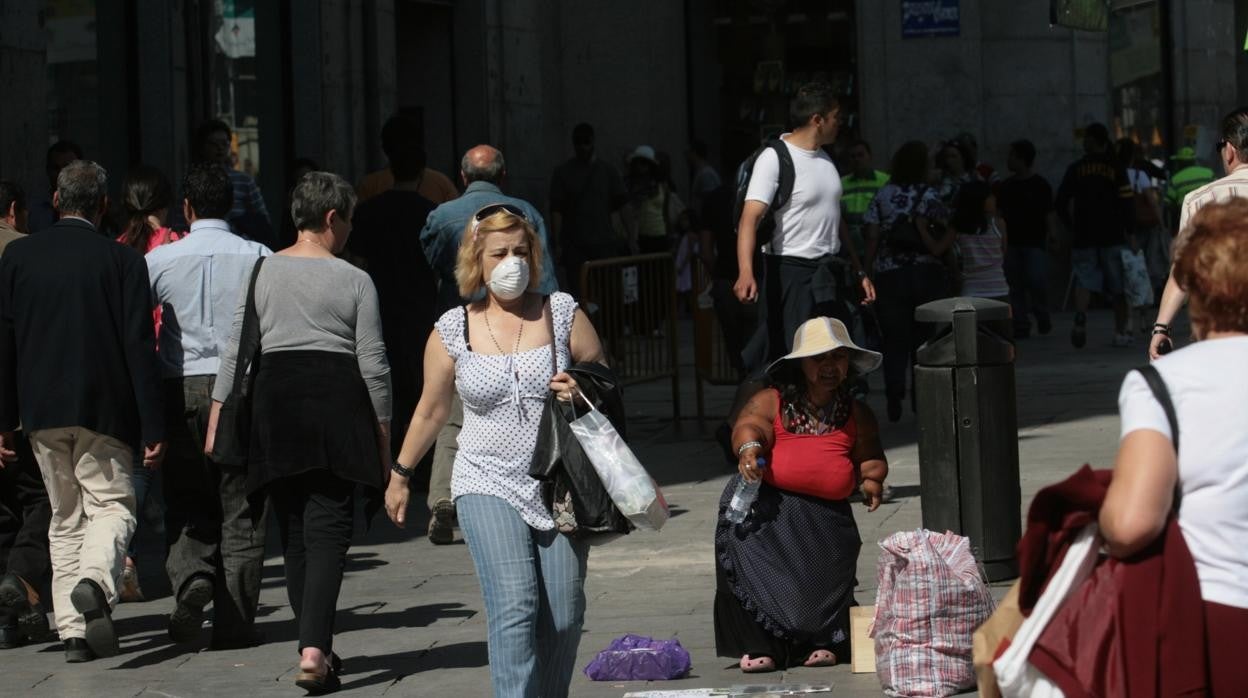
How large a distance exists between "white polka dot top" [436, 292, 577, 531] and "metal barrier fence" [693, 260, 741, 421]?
6999 millimetres

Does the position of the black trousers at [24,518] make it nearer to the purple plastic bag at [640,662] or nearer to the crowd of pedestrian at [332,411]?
the crowd of pedestrian at [332,411]

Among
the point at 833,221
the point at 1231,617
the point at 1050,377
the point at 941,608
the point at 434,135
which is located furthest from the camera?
the point at 434,135

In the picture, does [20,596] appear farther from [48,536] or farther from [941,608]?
[941,608]

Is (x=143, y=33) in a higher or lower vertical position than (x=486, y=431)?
higher

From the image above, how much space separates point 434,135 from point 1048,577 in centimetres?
1621

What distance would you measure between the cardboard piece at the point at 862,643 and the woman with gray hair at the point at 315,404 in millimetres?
1569

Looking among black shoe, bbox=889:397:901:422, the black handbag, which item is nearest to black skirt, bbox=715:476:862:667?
the black handbag

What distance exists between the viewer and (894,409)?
13555mm

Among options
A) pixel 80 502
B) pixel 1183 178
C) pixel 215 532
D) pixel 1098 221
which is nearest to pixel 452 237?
pixel 215 532

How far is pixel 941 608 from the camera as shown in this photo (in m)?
6.73

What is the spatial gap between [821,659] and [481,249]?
1.95m

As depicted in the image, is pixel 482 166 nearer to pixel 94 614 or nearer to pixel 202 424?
pixel 202 424

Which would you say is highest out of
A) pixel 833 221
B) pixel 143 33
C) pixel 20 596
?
pixel 143 33

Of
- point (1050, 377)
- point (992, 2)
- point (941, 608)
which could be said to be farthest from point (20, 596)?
point (992, 2)
